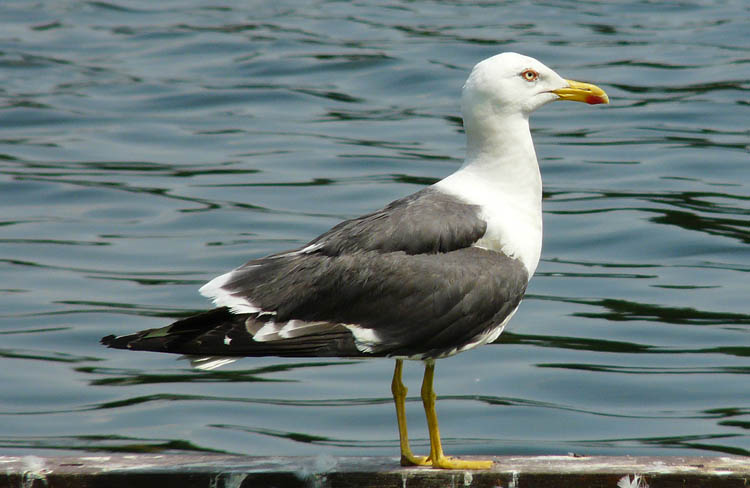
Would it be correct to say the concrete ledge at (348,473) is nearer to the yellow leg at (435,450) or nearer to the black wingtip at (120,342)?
the yellow leg at (435,450)

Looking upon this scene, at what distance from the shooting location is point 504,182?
604 cm

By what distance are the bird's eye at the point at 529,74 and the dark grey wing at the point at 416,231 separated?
2.19 ft

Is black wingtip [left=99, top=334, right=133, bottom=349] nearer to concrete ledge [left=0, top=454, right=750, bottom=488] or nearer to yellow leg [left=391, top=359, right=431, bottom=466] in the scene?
concrete ledge [left=0, top=454, right=750, bottom=488]

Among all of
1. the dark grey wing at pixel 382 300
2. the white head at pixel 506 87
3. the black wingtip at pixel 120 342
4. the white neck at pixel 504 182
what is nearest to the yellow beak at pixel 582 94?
the white head at pixel 506 87

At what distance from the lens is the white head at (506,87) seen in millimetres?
6070

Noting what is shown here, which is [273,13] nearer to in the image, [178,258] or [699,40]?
[699,40]

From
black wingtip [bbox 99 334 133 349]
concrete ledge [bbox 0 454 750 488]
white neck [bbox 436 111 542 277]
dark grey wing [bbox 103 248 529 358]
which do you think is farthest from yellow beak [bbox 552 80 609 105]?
black wingtip [bbox 99 334 133 349]

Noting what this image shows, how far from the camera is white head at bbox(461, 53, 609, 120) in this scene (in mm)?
6070

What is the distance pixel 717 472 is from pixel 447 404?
382 centimetres

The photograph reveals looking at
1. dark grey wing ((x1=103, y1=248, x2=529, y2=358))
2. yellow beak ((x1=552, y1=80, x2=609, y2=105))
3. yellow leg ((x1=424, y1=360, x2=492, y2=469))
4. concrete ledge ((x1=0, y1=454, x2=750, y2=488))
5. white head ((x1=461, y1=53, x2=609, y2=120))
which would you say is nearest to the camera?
concrete ledge ((x1=0, y1=454, x2=750, y2=488))

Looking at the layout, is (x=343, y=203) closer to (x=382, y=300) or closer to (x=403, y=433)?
(x=382, y=300)

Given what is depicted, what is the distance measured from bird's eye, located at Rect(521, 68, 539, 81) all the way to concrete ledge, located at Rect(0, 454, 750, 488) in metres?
1.77

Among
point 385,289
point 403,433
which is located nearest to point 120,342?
point 385,289

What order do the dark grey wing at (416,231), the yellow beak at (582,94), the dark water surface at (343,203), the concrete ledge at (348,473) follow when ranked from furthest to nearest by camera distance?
the dark water surface at (343,203) → the yellow beak at (582,94) → the dark grey wing at (416,231) → the concrete ledge at (348,473)
